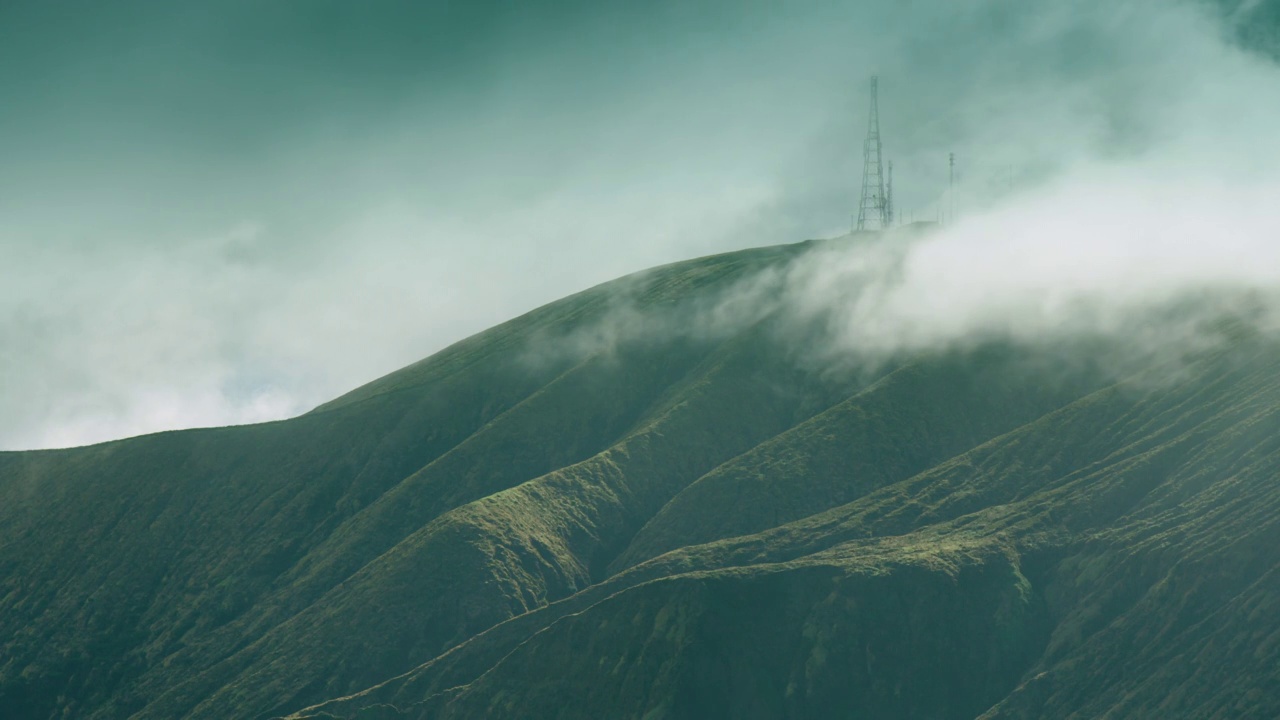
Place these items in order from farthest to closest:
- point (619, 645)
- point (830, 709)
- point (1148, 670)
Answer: point (619, 645) < point (830, 709) < point (1148, 670)

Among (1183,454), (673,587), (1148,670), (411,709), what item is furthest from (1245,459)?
(411,709)

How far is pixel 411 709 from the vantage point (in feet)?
648

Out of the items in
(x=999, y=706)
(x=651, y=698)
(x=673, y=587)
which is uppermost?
(x=673, y=587)

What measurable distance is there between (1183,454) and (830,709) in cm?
6446

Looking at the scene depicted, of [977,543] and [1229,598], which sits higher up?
[977,543]

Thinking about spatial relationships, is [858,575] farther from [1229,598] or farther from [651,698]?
[1229,598]

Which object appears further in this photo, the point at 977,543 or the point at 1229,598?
the point at 977,543

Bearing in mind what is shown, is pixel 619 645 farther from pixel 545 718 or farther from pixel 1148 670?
pixel 1148 670

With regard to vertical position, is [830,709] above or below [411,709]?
below

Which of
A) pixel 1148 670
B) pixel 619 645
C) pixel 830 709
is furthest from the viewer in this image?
pixel 619 645

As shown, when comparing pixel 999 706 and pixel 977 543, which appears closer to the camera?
pixel 999 706

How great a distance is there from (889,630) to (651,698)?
33336 mm

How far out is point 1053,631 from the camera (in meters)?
184

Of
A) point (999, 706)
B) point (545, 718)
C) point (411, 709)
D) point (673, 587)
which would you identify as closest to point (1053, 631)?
point (999, 706)
